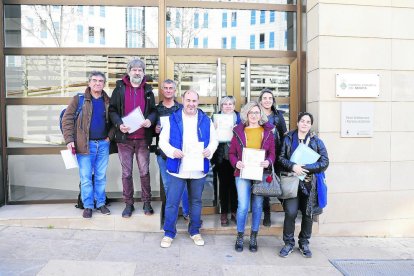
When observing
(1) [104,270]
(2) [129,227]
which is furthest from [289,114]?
(1) [104,270]

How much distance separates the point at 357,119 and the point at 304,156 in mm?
1468

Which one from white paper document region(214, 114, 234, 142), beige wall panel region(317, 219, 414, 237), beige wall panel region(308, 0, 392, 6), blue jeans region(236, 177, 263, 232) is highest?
beige wall panel region(308, 0, 392, 6)

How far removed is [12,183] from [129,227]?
2084 mm

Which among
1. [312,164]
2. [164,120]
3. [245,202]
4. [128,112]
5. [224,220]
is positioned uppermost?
[128,112]

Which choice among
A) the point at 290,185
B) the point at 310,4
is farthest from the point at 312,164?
the point at 310,4

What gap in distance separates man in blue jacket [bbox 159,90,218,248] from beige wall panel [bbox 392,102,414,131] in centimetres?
279

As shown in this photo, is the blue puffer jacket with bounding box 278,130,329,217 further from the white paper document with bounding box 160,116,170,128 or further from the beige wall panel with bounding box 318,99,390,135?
the white paper document with bounding box 160,116,170,128

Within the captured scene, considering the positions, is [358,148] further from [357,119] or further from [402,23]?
[402,23]

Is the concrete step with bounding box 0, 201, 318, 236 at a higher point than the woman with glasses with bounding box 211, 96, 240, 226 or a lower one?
lower

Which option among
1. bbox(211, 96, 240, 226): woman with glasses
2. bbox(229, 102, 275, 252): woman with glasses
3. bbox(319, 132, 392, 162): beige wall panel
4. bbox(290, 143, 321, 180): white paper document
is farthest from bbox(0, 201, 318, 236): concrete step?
bbox(290, 143, 321, 180): white paper document

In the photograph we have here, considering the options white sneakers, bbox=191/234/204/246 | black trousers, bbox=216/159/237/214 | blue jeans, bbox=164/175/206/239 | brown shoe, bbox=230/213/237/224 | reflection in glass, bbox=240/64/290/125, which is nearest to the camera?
blue jeans, bbox=164/175/206/239

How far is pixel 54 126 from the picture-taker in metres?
5.78

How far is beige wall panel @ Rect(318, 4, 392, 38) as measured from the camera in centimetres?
528

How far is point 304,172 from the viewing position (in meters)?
4.37
